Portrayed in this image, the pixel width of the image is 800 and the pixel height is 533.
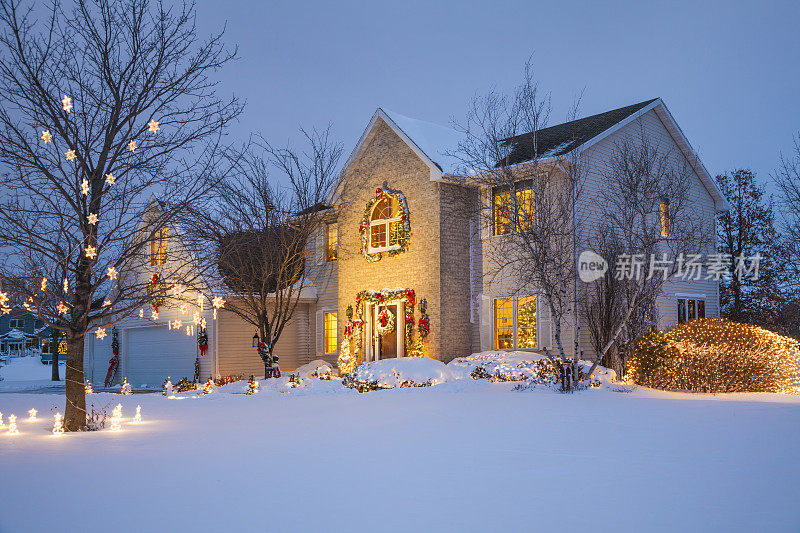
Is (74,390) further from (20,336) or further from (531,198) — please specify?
(20,336)

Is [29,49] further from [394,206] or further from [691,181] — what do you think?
[691,181]

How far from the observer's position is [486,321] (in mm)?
19656

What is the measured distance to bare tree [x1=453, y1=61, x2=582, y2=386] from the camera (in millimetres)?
15641

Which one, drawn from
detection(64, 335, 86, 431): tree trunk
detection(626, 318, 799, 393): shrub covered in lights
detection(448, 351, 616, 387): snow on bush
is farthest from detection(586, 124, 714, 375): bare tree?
detection(64, 335, 86, 431): tree trunk

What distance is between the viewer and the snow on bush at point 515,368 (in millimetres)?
16297

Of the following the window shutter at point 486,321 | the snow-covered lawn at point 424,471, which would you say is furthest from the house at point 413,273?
the snow-covered lawn at point 424,471

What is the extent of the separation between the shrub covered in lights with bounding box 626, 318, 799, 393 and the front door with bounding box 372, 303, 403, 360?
26.7 feet

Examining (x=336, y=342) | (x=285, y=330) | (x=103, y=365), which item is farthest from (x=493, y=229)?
(x=103, y=365)

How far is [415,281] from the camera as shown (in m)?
20.3

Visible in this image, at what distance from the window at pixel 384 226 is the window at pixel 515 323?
12.5 feet

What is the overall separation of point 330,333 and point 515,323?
25.1ft

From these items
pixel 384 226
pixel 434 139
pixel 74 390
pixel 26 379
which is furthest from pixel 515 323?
pixel 26 379

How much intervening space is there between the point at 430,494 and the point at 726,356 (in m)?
10.5

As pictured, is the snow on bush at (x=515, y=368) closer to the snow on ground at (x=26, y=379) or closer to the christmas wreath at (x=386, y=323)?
the christmas wreath at (x=386, y=323)
